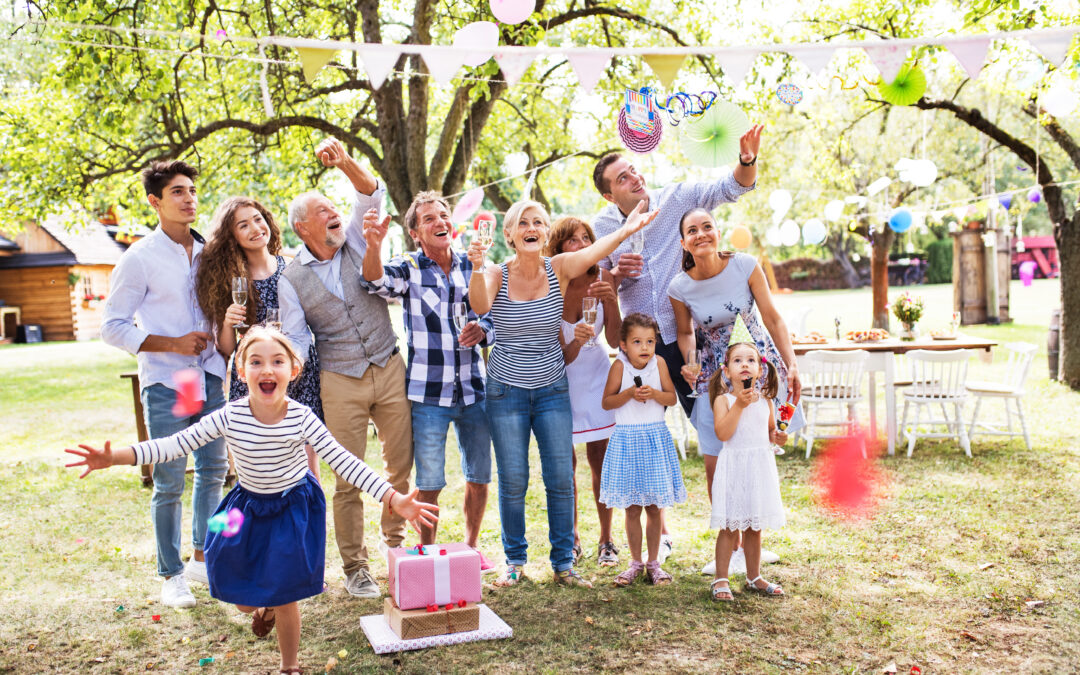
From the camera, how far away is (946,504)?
17.8 ft

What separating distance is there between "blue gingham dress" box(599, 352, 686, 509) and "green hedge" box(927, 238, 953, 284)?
33.8 m

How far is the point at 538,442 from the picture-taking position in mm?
3969

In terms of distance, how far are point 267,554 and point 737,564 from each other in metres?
2.32

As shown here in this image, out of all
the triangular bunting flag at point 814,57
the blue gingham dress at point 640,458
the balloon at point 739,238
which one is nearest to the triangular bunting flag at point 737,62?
the triangular bunting flag at point 814,57

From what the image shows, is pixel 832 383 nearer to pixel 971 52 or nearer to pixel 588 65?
pixel 971 52

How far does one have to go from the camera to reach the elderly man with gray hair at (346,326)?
3764 mm

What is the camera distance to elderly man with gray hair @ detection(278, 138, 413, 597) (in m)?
3.76

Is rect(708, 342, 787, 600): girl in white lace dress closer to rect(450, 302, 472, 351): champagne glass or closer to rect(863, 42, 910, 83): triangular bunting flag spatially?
rect(450, 302, 472, 351): champagne glass

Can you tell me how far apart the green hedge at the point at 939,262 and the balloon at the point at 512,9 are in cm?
3285

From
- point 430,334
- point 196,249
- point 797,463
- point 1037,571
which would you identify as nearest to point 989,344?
point 797,463

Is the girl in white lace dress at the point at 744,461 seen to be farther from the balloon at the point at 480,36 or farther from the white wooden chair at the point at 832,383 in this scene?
the white wooden chair at the point at 832,383

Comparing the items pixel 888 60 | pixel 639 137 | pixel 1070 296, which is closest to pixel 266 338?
pixel 639 137

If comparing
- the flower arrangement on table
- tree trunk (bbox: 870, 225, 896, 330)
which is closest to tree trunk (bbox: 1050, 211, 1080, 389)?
the flower arrangement on table

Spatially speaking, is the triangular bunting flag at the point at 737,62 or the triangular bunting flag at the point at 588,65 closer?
the triangular bunting flag at the point at 737,62
